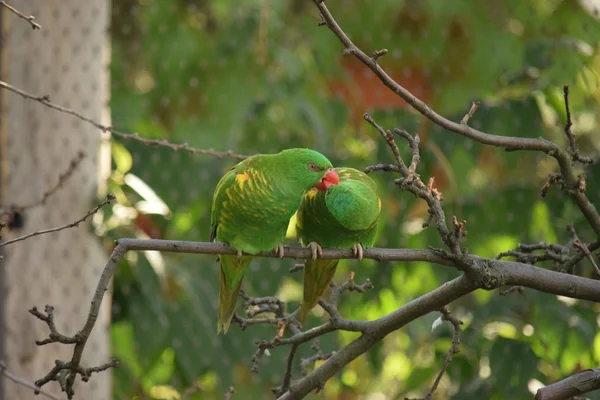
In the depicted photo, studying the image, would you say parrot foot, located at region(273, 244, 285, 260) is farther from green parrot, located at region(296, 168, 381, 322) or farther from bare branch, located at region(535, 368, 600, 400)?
bare branch, located at region(535, 368, 600, 400)

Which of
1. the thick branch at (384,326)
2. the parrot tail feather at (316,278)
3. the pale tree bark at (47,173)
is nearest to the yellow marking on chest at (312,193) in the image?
the parrot tail feather at (316,278)

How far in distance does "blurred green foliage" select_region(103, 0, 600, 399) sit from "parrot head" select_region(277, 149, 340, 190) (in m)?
0.92

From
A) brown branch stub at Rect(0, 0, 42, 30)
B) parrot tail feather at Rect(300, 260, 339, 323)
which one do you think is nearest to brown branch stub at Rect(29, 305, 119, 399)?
brown branch stub at Rect(0, 0, 42, 30)

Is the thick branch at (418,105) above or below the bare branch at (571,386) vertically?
above

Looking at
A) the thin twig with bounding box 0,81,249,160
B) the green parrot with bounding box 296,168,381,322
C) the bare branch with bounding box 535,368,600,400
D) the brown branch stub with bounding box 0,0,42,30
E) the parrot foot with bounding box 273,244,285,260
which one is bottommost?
the bare branch with bounding box 535,368,600,400

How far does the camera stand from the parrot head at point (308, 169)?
1.72 m

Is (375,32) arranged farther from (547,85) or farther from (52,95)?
(52,95)

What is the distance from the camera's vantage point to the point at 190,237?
142 inches

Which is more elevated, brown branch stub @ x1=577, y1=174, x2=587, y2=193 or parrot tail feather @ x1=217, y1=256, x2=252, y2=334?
brown branch stub @ x1=577, y1=174, x2=587, y2=193

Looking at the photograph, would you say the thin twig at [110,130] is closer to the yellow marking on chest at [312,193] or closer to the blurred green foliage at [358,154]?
the yellow marking on chest at [312,193]

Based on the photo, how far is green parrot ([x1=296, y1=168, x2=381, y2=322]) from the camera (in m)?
1.58

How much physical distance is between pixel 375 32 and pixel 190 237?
161cm

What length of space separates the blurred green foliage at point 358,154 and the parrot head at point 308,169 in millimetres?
921

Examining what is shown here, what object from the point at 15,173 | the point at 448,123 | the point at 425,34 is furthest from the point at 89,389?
the point at 425,34
